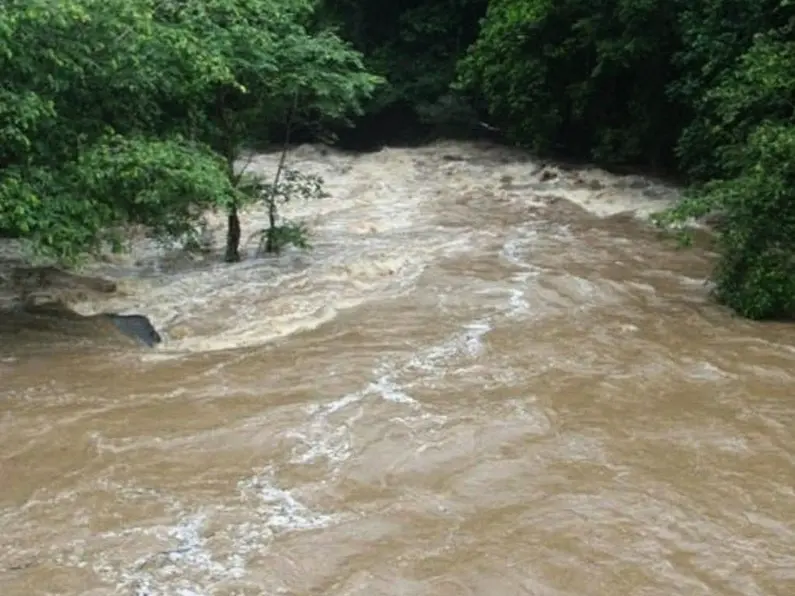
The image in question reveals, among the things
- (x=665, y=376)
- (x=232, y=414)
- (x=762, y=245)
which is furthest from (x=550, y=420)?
(x=762, y=245)

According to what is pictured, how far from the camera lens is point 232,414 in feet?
26.9

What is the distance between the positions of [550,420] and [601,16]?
45.1ft

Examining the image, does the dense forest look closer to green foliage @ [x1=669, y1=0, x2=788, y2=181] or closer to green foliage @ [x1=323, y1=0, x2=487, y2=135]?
green foliage @ [x1=669, y1=0, x2=788, y2=181]

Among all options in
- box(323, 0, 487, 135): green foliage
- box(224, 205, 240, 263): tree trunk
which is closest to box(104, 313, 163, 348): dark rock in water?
box(224, 205, 240, 263): tree trunk

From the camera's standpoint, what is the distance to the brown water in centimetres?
584

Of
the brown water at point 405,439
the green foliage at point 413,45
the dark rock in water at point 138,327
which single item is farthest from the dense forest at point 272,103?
the green foliage at point 413,45

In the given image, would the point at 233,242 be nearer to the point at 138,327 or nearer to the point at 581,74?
the point at 138,327

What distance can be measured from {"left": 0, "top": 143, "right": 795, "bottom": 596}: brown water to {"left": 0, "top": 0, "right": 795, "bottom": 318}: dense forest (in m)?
1.04

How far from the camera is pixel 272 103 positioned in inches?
546

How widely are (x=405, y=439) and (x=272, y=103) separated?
733 cm

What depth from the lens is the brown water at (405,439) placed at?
5840 mm

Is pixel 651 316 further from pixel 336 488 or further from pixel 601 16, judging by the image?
pixel 601 16

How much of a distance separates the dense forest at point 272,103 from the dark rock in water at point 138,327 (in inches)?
32.5

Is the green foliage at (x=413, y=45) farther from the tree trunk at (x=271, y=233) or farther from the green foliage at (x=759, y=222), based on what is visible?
the green foliage at (x=759, y=222)
